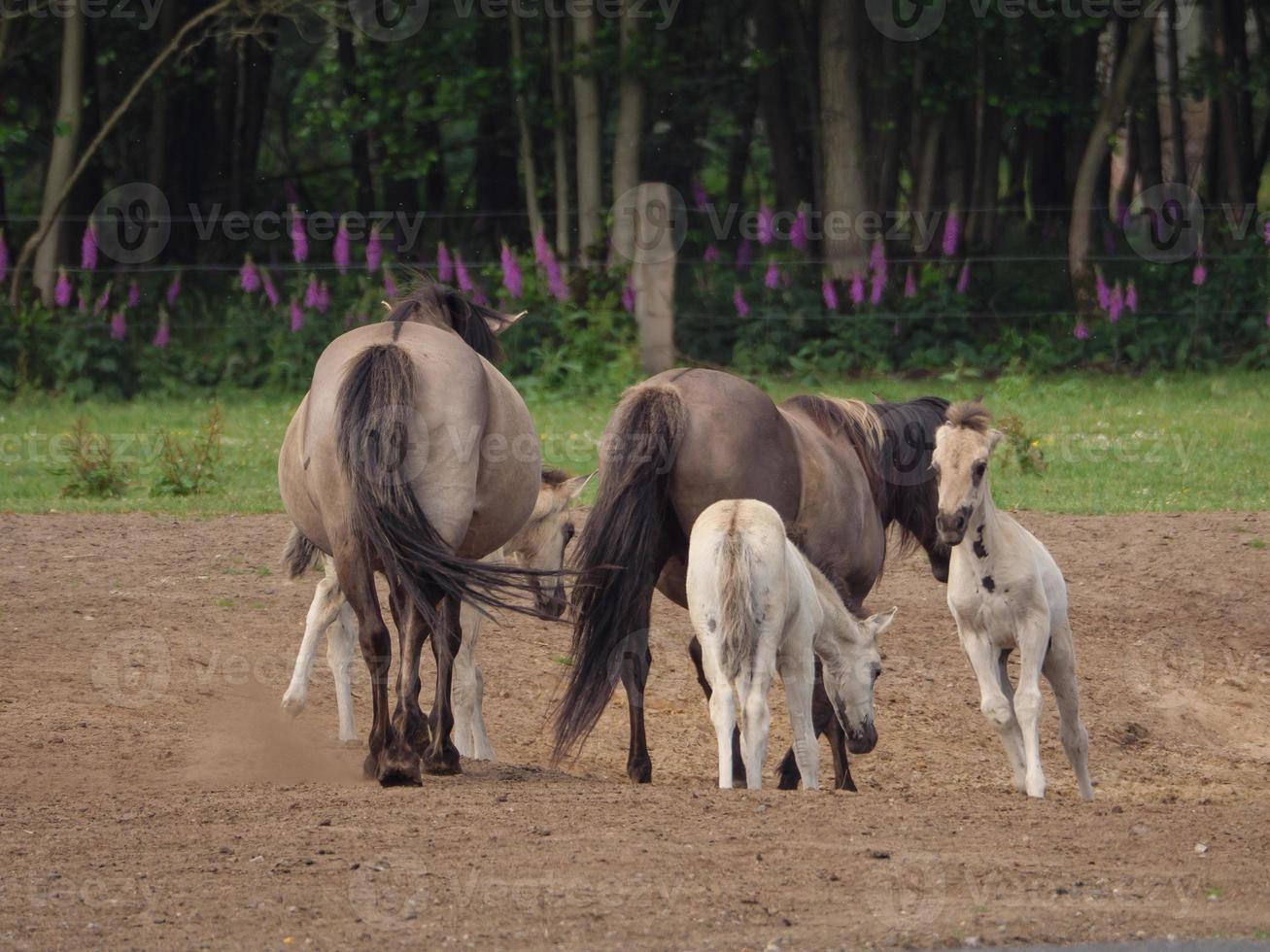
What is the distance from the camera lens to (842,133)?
58.2 ft

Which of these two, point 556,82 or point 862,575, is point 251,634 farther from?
point 556,82

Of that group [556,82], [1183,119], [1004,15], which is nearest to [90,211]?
[556,82]

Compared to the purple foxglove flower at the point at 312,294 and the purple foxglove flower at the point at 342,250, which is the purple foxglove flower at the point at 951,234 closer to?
the purple foxglove flower at the point at 342,250


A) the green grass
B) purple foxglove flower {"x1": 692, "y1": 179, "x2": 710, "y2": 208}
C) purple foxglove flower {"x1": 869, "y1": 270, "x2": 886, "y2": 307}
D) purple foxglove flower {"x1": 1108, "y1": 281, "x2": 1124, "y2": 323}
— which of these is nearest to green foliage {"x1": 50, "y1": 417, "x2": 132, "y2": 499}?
the green grass

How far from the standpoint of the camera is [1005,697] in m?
6.58

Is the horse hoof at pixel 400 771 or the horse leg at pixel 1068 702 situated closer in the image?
the horse hoof at pixel 400 771

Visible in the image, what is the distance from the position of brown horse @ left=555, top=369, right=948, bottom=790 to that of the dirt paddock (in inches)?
18.0

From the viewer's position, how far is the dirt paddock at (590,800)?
14.3 ft

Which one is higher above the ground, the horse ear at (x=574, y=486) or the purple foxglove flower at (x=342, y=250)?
the purple foxglove flower at (x=342, y=250)

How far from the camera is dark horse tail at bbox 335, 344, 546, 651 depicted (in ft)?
18.7

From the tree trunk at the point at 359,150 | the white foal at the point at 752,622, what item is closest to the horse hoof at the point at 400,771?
the white foal at the point at 752,622

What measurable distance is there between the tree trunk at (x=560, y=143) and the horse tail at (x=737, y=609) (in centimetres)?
1269

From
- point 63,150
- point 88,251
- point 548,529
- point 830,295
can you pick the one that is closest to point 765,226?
point 830,295

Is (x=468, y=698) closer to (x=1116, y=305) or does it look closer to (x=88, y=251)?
(x=1116, y=305)
